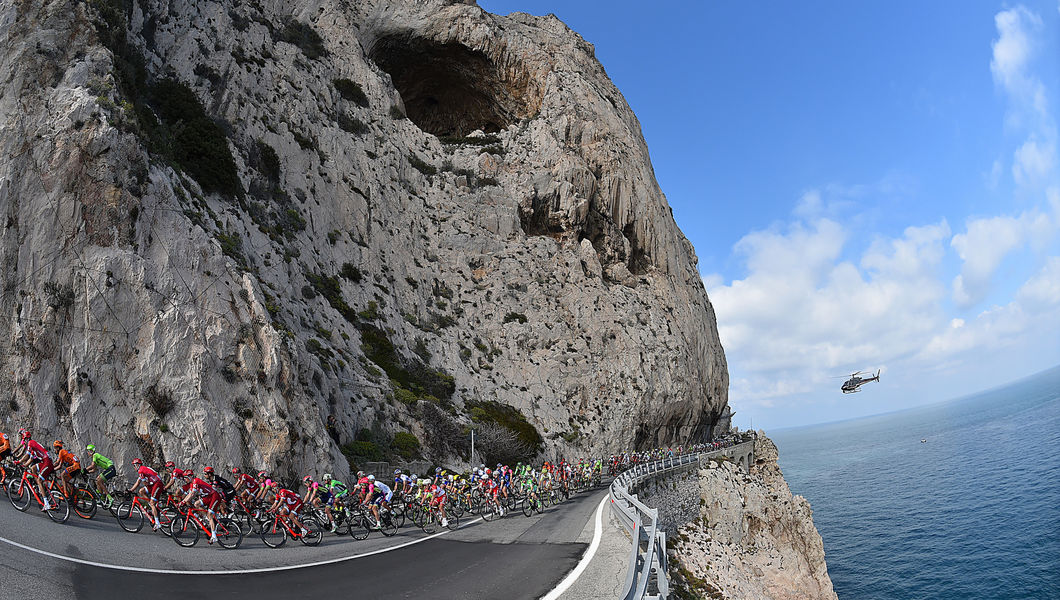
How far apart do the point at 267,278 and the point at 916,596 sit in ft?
127

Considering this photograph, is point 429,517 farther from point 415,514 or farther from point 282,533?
point 282,533

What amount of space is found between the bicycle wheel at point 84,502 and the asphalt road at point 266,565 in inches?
11.7

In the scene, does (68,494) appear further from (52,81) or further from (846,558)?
(846,558)

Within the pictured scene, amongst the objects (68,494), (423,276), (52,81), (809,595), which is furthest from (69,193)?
(809,595)

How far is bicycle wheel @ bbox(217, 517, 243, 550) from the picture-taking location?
35.4 ft

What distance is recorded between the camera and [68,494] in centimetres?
1090

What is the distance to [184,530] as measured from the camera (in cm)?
1063

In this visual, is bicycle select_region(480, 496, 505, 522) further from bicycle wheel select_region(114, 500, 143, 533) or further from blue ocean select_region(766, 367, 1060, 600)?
blue ocean select_region(766, 367, 1060, 600)

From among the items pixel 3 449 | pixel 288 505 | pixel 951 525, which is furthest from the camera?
pixel 951 525

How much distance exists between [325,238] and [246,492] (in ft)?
71.5

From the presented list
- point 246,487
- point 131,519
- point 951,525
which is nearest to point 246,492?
point 246,487

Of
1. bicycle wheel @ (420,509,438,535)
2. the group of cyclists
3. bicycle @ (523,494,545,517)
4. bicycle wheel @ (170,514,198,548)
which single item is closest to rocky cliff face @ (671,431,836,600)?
bicycle @ (523,494,545,517)

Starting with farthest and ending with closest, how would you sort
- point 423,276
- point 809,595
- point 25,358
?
point 423,276
point 809,595
point 25,358

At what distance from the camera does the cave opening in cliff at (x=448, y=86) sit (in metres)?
49.9
